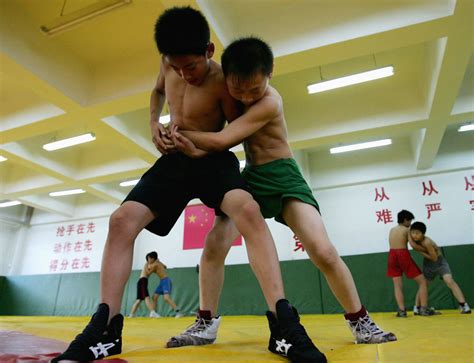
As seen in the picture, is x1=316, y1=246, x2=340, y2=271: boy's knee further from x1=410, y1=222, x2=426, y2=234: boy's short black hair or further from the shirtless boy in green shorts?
x1=410, y1=222, x2=426, y2=234: boy's short black hair

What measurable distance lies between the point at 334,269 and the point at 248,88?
2.59 ft

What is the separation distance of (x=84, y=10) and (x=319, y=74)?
140 inches

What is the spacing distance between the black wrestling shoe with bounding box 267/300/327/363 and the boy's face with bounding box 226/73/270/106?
0.78 m

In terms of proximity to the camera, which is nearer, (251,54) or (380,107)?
(251,54)

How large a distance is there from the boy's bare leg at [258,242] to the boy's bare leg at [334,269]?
195 mm

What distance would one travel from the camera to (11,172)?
27.0 ft

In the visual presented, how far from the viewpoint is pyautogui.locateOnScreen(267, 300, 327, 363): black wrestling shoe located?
0.90 metres

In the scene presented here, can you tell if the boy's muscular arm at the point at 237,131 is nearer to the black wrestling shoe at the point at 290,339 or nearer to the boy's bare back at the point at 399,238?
the black wrestling shoe at the point at 290,339

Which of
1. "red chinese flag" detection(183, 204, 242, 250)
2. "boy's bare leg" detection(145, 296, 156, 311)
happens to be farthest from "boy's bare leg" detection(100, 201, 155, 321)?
"red chinese flag" detection(183, 204, 242, 250)

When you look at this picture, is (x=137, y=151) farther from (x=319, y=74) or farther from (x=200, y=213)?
(x=319, y=74)

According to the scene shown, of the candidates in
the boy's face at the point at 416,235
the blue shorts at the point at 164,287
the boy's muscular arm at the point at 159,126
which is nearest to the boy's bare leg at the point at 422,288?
the boy's face at the point at 416,235

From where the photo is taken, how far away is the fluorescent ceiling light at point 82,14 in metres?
3.33

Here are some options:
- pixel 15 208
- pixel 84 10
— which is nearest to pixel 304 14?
pixel 84 10

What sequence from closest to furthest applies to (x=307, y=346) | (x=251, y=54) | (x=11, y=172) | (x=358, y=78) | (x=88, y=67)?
(x=307, y=346) < (x=251, y=54) < (x=358, y=78) < (x=88, y=67) < (x=11, y=172)
